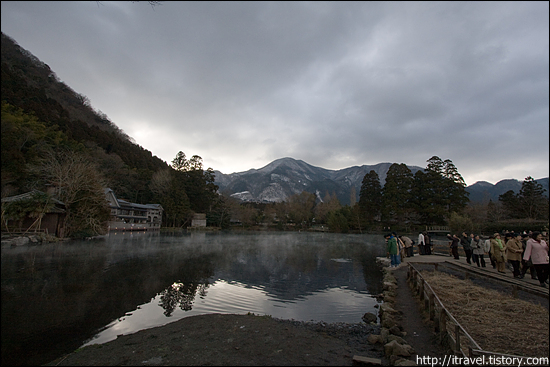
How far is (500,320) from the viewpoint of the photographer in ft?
17.1

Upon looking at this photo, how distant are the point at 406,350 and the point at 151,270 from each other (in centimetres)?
1231

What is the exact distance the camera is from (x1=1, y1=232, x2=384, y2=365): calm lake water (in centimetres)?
544

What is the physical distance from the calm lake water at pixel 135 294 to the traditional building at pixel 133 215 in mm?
27946

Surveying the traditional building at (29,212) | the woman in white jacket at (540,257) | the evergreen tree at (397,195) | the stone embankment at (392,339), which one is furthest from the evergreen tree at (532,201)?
the traditional building at (29,212)

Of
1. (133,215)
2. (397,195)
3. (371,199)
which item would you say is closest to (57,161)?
(133,215)

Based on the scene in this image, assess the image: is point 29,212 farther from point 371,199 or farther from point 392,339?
point 371,199

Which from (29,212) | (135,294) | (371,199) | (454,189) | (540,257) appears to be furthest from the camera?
(371,199)

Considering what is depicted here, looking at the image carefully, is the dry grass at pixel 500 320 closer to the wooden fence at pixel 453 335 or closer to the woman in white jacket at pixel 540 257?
the wooden fence at pixel 453 335

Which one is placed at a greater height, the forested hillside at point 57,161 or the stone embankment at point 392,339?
the forested hillside at point 57,161

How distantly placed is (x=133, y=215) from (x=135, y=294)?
44705 millimetres

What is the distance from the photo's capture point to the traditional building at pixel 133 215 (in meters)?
40.4

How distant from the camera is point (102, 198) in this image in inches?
782

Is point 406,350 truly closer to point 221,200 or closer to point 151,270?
point 151,270

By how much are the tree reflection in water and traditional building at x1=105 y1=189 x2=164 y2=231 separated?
34837 mm
